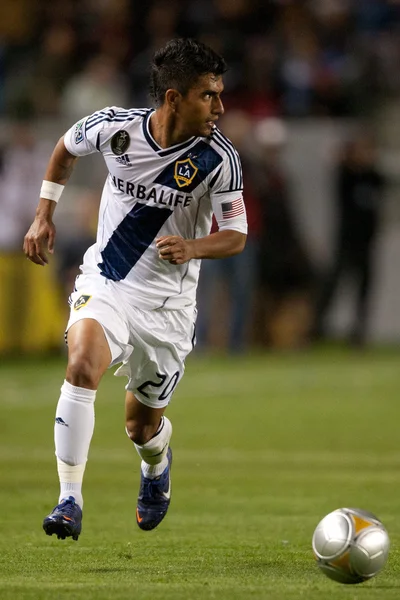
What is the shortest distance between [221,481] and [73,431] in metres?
3.15

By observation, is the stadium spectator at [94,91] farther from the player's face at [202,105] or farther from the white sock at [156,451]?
the player's face at [202,105]

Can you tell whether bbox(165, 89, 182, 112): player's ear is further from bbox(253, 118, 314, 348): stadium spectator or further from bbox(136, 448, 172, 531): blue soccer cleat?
bbox(253, 118, 314, 348): stadium spectator

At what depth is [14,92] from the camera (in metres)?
18.8

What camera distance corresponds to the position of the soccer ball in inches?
211

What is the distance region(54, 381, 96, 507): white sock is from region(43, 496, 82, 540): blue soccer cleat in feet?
0.67

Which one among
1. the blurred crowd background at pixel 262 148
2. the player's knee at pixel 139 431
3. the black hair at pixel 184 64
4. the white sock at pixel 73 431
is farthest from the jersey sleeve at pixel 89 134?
the blurred crowd background at pixel 262 148

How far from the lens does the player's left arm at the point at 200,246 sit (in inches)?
→ 239

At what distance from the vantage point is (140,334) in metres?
6.62

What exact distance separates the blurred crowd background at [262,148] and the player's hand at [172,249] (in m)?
10.3

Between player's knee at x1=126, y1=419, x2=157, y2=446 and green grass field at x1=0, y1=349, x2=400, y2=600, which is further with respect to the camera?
player's knee at x1=126, y1=419, x2=157, y2=446

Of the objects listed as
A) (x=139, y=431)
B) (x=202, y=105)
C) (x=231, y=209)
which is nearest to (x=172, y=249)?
(x=231, y=209)

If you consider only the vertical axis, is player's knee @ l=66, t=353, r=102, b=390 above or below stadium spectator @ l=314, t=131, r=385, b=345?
above

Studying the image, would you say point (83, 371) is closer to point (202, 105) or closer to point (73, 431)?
point (73, 431)

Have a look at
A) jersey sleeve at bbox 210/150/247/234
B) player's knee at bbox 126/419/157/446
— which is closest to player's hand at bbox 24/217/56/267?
jersey sleeve at bbox 210/150/247/234
